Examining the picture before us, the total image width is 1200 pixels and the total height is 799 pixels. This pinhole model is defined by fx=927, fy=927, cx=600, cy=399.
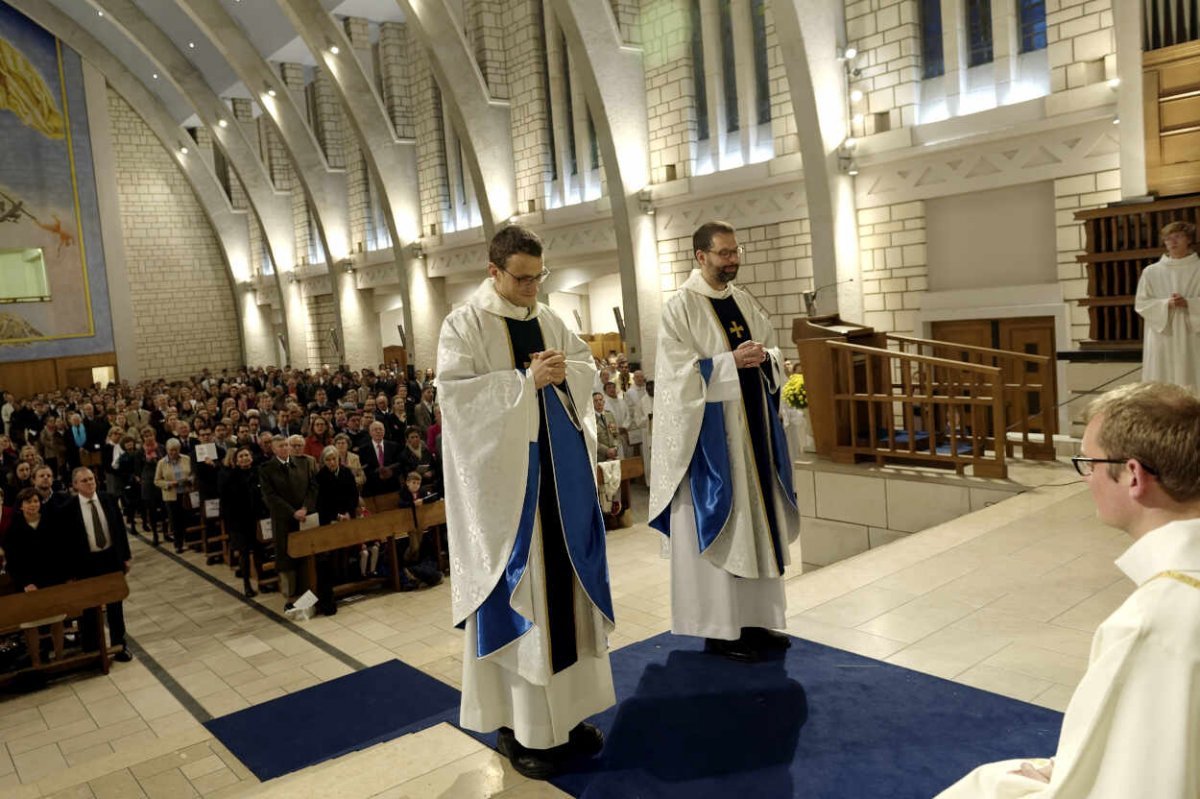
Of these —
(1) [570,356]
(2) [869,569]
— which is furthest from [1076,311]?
(1) [570,356]

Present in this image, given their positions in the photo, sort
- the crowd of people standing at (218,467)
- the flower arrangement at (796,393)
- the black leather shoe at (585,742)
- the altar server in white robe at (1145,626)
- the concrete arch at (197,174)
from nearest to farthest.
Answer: the altar server in white robe at (1145,626), the black leather shoe at (585,742), the crowd of people standing at (218,467), the flower arrangement at (796,393), the concrete arch at (197,174)

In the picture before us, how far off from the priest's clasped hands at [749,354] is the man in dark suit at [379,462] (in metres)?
6.92

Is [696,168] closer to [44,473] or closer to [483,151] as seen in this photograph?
[483,151]

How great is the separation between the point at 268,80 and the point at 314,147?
7.13ft

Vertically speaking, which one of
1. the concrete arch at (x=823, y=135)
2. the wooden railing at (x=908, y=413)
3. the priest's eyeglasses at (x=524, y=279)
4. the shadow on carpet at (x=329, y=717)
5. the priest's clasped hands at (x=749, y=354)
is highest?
the concrete arch at (x=823, y=135)

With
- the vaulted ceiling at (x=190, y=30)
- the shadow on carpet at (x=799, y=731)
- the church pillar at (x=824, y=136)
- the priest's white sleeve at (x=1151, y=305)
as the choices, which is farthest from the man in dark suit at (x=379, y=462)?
the vaulted ceiling at (x=190, y=30)

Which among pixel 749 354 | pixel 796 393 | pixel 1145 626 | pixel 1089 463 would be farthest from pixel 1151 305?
pixel 1145 626

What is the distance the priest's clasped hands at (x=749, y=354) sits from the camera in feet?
13.2

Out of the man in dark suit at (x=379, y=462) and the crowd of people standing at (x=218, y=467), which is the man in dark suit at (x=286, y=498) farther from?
the man in dark suit at (x=379, y=462)

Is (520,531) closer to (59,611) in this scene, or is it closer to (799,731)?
(799,731)

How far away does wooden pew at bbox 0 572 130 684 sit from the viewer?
6.79 metres

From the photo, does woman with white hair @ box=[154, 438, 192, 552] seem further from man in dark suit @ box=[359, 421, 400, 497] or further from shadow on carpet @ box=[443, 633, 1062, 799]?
shadow on carpet @ box=[443, 633, 1062, 799]

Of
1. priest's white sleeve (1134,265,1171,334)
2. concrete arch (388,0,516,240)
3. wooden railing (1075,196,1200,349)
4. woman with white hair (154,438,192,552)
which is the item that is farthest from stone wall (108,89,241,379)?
priest's white sleeve (1134,265,1171,334)

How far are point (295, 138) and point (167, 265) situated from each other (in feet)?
26.2
